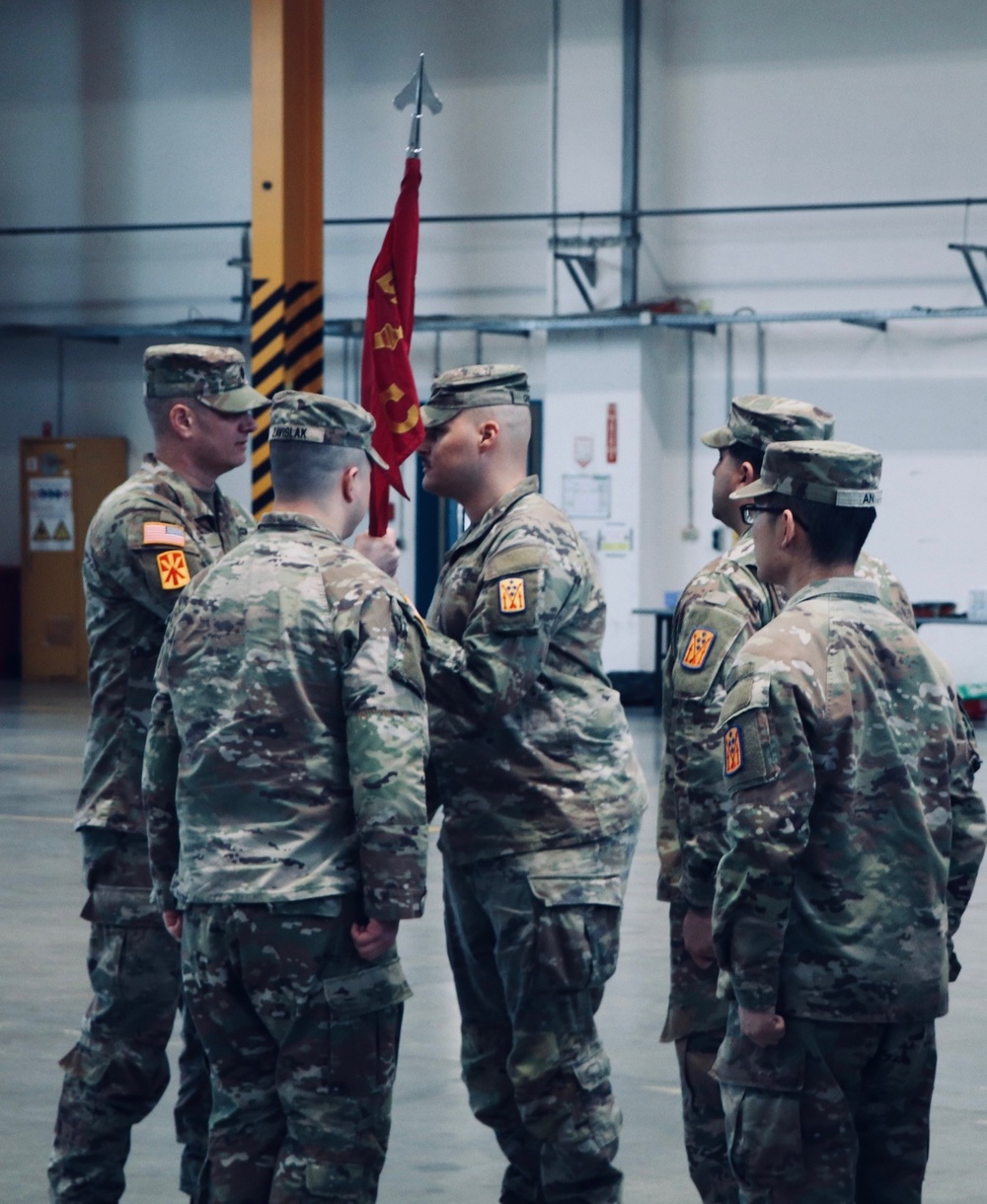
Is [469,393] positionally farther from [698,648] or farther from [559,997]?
[559,997]

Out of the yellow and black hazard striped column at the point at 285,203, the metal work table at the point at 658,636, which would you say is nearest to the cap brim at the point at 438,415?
the yellow and black hazard striped column at the point at 285,203

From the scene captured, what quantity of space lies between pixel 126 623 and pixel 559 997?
4.10 ft

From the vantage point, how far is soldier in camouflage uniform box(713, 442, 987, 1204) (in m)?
2.95

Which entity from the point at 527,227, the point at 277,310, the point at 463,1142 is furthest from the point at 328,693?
the point at 527,227

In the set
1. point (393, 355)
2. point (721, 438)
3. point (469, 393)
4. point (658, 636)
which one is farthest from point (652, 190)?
point (469, 393)

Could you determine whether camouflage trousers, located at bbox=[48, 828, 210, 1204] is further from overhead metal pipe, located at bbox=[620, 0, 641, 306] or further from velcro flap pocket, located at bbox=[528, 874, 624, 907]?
overhead metal pipe, located at bbox=[620, 0, 641, 306]

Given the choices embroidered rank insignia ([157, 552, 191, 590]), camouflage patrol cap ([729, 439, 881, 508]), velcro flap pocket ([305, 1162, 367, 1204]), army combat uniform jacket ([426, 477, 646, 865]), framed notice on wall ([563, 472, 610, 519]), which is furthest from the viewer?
framed notice on wall ([563, 472, 610, 519])

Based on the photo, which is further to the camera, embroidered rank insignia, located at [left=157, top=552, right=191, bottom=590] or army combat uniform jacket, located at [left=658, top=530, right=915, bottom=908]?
embroidered rank insignia, located at [left=157, top=552, right=191, bottom=590]

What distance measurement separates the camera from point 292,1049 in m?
3.27

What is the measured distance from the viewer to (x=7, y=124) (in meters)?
17.9

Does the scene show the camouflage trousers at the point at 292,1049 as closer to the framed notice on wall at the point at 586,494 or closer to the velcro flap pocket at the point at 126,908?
the velcro flap pocket at the point at 126,908

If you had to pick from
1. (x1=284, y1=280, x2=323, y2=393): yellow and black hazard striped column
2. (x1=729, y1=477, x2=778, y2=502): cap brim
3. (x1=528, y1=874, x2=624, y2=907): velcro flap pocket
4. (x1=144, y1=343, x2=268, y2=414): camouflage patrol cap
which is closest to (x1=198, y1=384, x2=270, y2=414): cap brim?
(x1=144, y1=343, x2=268, y2=414): camouflage patrol cap

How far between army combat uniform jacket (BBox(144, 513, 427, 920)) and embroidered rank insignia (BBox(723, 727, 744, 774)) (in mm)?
597

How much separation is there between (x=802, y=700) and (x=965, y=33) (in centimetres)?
1289
